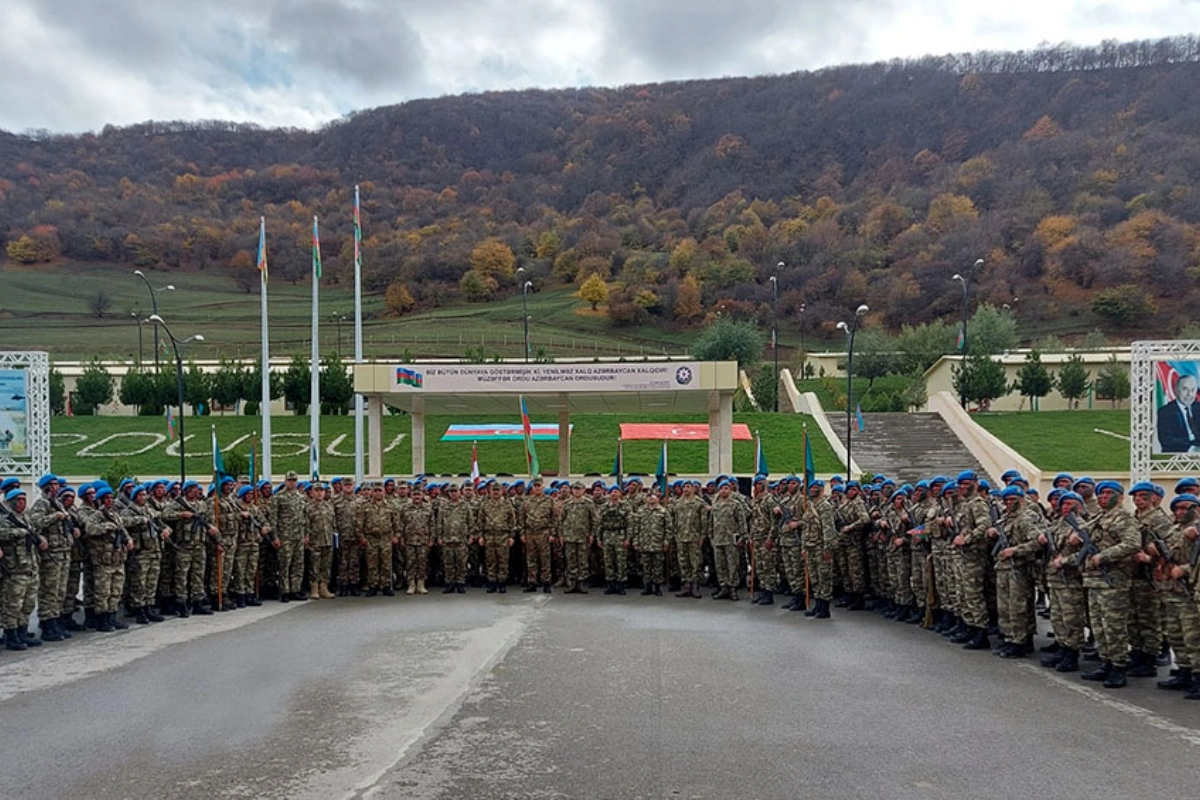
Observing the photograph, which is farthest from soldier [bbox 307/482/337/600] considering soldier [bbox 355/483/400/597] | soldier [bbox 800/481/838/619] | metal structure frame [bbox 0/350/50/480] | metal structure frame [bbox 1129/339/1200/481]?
metal structure frame [bbox 1129/339/1200/481]

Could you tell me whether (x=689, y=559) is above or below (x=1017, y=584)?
below

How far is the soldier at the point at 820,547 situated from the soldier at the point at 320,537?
665 centimetres

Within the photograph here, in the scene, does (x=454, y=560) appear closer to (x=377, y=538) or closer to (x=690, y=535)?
(x=377, y=538)

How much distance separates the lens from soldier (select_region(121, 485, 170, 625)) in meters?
12.0

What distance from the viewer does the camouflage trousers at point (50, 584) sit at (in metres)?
10.7

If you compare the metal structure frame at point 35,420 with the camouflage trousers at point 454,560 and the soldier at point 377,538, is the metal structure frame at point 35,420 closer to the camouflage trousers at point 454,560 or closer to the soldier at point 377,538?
the soldier at point 377,538

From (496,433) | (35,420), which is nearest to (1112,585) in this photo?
(35,420)

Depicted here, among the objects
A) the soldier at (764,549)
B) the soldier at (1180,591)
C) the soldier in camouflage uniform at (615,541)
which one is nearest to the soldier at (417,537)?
the soldier in camouflage uniform at (615,541)

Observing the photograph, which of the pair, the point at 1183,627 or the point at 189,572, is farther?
the point at 189,572

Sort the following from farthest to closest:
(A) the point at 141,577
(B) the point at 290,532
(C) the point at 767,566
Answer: (B) the point at 290,532
(C) the point at 767,566
(A) the point at 141,577

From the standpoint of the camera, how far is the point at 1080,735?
6.58m

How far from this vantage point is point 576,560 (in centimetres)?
1520

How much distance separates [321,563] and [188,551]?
2197 mm

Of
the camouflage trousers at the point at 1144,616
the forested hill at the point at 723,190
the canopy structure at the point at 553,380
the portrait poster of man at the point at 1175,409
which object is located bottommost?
A: the camouflage trousers at the point at 1144,616
